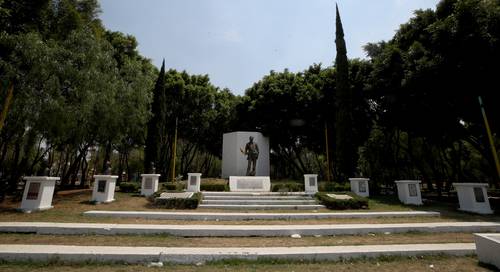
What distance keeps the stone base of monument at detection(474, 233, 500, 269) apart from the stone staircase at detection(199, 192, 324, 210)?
637 centimetres

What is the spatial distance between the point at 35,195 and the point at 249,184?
1112 centimetres

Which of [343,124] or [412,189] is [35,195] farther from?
Answer: [343,124]

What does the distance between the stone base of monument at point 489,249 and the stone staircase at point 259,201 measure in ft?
20.9

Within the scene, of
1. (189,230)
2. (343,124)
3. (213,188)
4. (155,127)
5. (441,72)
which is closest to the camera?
(189,230)

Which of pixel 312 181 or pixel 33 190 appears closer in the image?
pixel 33 190

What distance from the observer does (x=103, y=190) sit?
11734 mm

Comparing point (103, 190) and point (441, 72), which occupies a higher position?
point (441, 72)

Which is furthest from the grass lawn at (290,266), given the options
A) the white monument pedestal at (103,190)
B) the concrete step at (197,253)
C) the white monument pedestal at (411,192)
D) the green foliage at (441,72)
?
the green foliage at (441,72)

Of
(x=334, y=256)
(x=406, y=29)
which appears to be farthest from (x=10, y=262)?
(x=406, y=29)

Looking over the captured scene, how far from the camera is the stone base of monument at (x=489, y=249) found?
459 centimetres

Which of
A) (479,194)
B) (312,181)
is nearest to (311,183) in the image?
(312,181)

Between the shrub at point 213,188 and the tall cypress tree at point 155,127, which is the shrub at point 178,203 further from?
the tall cypress tree at point 155,127

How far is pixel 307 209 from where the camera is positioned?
10867 millimetres

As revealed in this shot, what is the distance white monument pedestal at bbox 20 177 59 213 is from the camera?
9.55 meters
